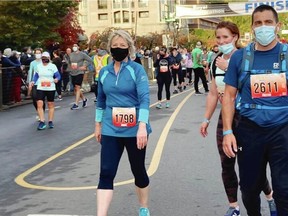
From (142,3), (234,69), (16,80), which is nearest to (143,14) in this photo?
(142,3)

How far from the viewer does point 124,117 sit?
4602 millimetres

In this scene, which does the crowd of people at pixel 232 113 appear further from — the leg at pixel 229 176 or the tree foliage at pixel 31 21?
the tree foliage at pixel 31 21

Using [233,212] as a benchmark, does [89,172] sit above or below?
below

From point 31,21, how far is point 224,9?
54.6ft

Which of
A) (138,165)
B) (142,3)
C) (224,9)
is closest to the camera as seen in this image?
(138,165)

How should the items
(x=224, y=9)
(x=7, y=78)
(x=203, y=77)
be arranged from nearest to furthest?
(x=7, y=78) → (x=203, y=77) → (x=224, y=9)

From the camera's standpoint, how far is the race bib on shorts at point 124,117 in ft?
15.1

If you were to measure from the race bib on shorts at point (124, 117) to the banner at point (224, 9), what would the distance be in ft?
108

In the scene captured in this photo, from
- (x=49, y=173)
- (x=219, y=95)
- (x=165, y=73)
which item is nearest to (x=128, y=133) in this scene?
(x=219, y=95)

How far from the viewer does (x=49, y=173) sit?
23.3 ft

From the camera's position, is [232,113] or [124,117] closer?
[232,113]

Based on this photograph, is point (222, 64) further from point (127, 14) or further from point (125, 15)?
point (125, 15)

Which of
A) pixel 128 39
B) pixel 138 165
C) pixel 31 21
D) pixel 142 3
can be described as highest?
pixel 142 3

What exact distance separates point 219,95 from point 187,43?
6501 centimetres
